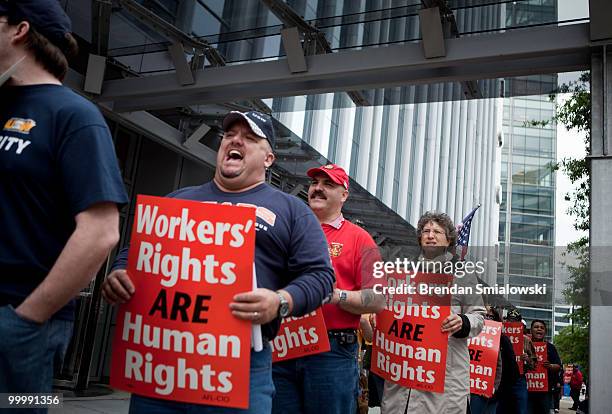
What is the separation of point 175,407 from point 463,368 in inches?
98.5

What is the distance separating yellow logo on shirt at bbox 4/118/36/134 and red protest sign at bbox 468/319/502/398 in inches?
211

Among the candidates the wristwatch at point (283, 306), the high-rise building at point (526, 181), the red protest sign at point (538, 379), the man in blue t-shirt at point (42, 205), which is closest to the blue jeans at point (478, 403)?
the red protest sign at point (538, 379)

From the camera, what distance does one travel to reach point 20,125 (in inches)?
72.7

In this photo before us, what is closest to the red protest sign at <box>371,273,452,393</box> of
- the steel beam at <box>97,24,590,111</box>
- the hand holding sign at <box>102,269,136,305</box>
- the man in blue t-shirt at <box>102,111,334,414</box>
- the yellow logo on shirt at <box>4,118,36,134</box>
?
the man in blue t-shirt at <box>102,111,334,414</box>

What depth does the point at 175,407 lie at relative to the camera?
7.49 feet

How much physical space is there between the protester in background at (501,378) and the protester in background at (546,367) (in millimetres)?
2287

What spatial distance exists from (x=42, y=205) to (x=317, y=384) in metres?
2.14

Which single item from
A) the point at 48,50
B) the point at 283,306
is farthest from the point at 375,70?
the point at 48,50

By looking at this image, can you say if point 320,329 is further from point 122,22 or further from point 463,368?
point 122,22

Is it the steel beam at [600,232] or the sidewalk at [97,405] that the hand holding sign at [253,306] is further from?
the sidewalk at [97,405]

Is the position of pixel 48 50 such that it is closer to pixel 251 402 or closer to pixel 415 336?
pixel 251 402

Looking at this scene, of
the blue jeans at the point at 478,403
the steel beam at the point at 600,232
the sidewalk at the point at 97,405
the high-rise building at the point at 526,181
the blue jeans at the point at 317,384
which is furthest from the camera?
the high-rise building at the point at 526,181

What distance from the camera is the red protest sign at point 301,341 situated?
11.7 feet

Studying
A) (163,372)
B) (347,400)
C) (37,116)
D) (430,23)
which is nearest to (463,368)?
(347,400)
